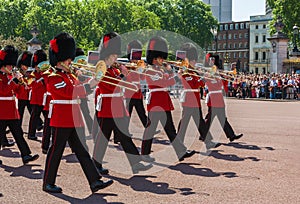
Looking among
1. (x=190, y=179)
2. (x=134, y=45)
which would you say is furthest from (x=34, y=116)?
(x=190, y=179)

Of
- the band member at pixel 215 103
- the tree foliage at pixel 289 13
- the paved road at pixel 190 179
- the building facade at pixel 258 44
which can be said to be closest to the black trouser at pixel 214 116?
the band member at pixel 215 103

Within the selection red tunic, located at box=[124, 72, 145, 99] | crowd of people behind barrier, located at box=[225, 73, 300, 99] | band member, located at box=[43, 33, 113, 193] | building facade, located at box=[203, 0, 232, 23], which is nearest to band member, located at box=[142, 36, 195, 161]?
red tunic, located at box=[124, 72, 145, 99]

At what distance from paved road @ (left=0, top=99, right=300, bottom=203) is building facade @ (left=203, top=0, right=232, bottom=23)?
97.6 metres

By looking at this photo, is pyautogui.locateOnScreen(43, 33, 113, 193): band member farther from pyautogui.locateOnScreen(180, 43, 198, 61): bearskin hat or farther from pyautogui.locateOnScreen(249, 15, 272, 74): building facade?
pyautogui.locateOnScreen(249, 15, 272, 74): building facade

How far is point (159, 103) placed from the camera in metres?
7.24

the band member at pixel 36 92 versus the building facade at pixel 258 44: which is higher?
the building facade at pixel 258 44

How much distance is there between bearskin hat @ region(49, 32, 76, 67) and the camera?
18.3 ft

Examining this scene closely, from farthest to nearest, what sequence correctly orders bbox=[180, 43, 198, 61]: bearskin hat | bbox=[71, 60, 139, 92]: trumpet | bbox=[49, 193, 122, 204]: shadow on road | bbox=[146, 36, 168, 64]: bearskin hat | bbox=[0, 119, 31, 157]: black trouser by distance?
bbox=[180, 43, 198, 61]: bearskin hat → bbox=[146, 36, 168, 64]: bearskin hat → bbox=[0, 119, 31, 157]: black trouser → bbox=[71, 60, 139, 92]: trumpet → bbox=[49, 193, 122, 204]: shadow on road

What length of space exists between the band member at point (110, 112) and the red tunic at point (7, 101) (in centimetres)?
150

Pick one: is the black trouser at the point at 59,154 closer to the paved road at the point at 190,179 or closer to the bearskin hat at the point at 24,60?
the paved road at the point at 190,179

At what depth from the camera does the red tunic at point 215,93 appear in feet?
28.3

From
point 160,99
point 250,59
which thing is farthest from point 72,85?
point 250,59

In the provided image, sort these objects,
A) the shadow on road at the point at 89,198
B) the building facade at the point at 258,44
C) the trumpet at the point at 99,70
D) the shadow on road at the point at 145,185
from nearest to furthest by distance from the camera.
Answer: the shadow on road at the point at 89,198 → the shadow on road at the point at 145,185 → the trumpet at the point at 99,70 → the building facade at the point at 258,44

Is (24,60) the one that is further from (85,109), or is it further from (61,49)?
(61,49)
